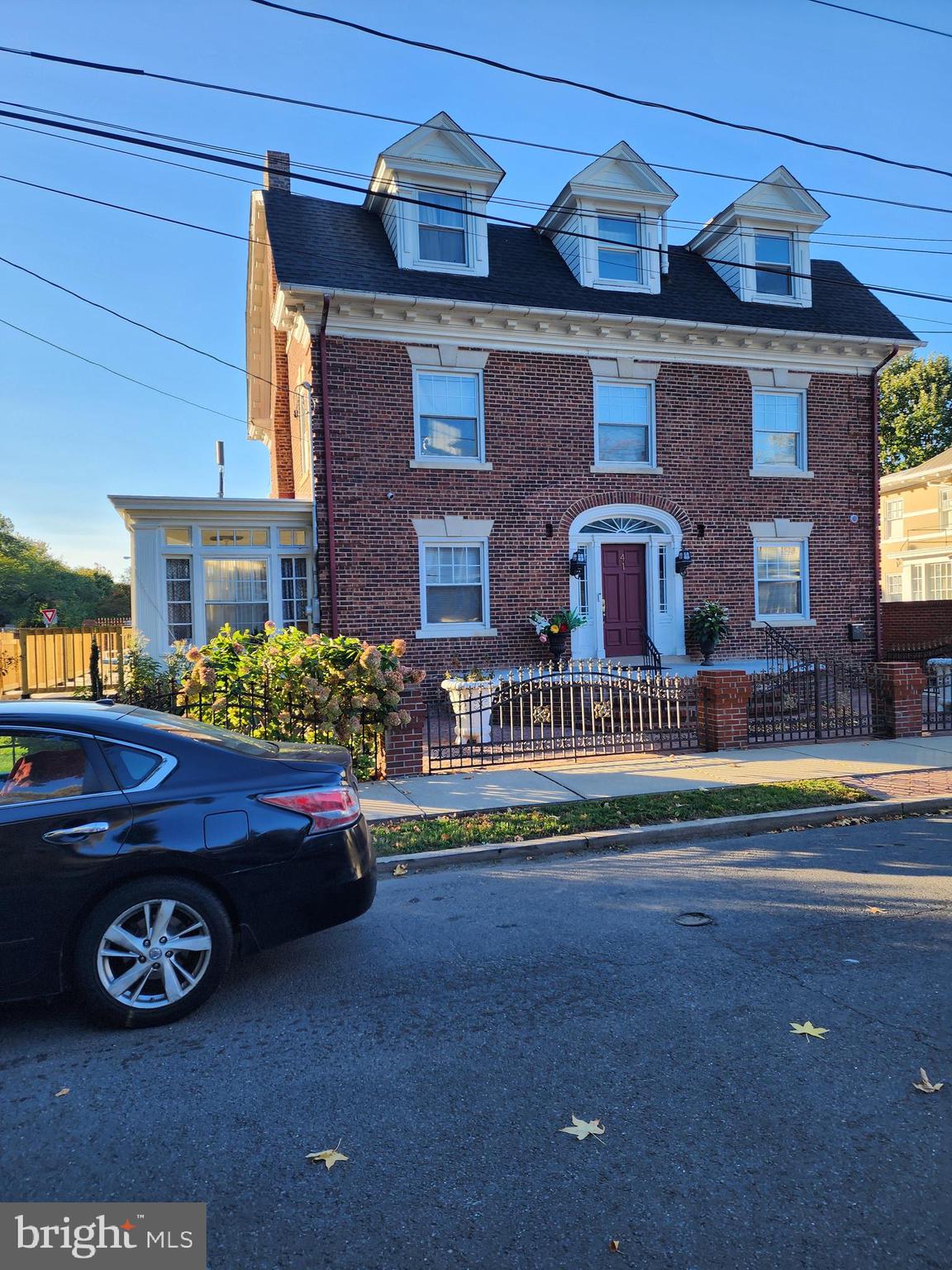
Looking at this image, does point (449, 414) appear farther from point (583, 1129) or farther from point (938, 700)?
point (583, 1129)

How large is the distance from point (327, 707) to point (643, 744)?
4375 mm

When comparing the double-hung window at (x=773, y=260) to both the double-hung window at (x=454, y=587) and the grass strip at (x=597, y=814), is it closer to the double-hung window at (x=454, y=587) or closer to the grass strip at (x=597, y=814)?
the double-hung window at (x=454, y=587)

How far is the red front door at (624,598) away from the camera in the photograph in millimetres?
15938

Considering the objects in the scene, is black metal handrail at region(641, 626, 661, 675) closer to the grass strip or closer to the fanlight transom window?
the fanlight transom window

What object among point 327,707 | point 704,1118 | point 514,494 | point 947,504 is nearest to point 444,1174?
point 704,1118

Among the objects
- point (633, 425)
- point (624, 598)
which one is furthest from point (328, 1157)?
point (633, 425)

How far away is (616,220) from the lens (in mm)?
16453

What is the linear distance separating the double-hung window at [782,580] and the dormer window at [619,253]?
5.95 metres

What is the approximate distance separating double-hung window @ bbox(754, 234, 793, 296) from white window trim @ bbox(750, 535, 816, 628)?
17.1ft

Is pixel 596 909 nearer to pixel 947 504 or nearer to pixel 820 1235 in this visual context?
pixel 820 1235

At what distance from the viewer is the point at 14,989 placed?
144 inches

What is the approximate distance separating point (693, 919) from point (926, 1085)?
193 cm

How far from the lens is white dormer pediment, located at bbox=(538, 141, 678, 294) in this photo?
15992mm

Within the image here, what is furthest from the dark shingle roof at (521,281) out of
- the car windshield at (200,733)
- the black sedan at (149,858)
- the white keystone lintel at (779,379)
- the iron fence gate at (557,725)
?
the black sedan at (149,858)
